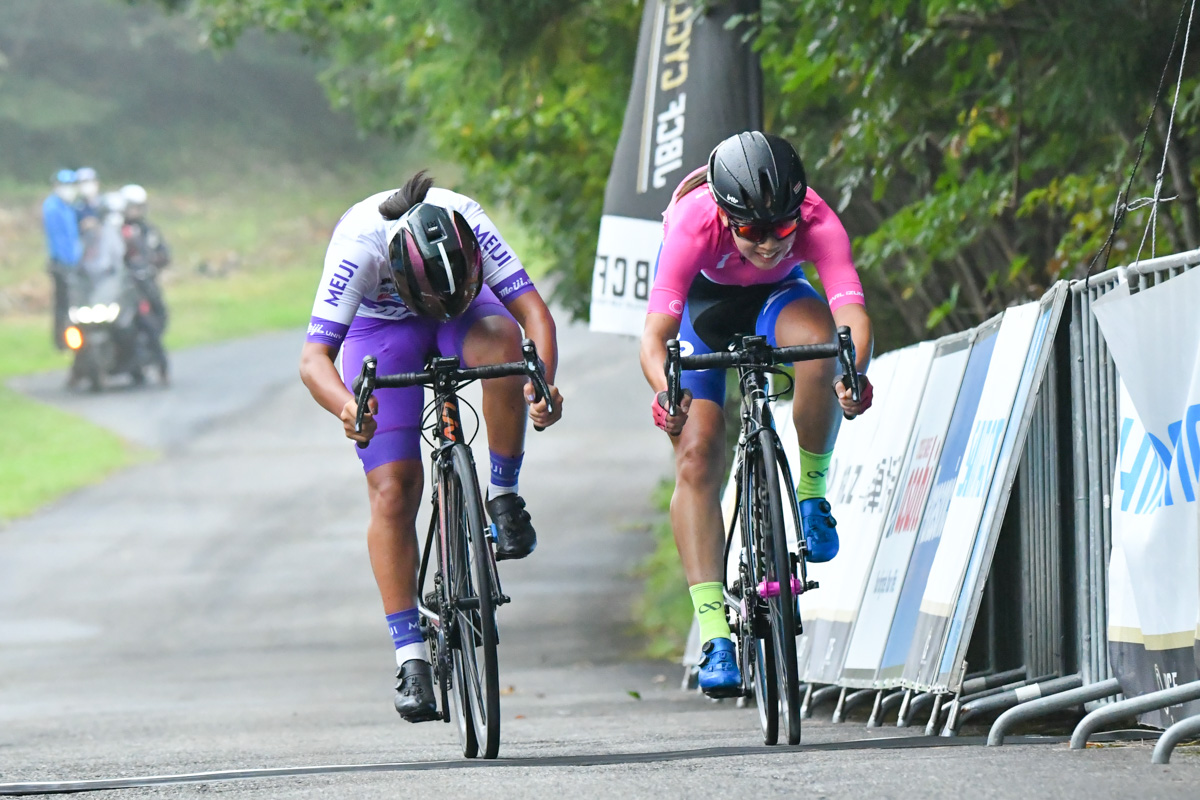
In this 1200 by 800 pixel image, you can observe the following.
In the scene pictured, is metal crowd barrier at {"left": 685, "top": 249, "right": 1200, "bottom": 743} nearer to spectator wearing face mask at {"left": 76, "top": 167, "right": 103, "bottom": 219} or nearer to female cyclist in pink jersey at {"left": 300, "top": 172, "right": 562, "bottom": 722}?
female cyclist in pink jersey at {"left": 300, "top": 172, "right": 562, "bottom": 722}

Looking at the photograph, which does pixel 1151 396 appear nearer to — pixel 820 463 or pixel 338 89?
pixel 820 463

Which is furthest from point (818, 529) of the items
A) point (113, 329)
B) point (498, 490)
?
point (113, 329)

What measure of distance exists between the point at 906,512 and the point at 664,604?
8989 mm

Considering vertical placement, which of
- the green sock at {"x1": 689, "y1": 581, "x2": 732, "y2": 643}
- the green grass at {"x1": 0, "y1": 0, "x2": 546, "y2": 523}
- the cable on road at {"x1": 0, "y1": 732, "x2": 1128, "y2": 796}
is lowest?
the cable on road at {"x1": 0, "y1": 732, "x2": 1128, "y2": 796}

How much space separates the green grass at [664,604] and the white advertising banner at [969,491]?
8031 millimetres

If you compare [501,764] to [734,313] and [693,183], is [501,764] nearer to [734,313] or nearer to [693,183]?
[734,313]

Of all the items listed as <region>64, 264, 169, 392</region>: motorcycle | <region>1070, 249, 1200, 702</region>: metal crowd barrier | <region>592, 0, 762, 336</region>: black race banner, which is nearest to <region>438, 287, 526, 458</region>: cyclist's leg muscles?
<region>1070, 249, 1200, 702</region>: metal crowd barrier

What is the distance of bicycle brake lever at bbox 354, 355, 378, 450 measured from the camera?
6.10 metres

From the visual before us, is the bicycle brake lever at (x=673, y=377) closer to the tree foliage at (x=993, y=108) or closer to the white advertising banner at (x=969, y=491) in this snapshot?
the white advertising banner at (x=969, y=491)

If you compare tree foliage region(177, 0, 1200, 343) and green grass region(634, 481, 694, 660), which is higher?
tree foliage region(177, 0, 1200, 343)

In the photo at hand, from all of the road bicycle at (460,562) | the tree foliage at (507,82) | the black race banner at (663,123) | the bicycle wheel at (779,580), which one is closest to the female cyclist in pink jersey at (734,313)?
the bicycle wheel at (779,580)

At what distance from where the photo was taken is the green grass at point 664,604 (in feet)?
51.3

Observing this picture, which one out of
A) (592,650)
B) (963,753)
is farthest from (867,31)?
(592,650)

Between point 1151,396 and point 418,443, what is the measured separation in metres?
2.66
